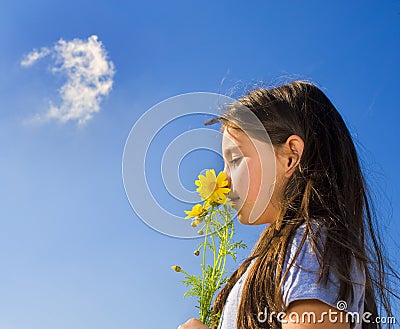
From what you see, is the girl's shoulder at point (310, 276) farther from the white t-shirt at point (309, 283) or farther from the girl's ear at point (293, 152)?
the girl's ear at point (293, 152)

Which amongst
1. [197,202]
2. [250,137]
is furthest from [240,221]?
[250,137]

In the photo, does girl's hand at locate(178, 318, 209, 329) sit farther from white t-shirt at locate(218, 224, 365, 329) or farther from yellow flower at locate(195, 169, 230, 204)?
yellow flower at locate(195, 169, 230, 204)

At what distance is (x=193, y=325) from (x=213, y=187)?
1.33ft

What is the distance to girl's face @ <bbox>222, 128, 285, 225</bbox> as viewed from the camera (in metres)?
1.74

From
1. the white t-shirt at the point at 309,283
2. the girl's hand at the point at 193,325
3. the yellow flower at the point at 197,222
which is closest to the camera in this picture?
the white t-shirt at the point at 309,283

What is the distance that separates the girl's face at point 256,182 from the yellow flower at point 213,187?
4cm

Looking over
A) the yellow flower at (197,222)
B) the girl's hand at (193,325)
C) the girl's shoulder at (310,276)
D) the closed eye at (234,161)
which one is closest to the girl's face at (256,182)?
the closed eye at (234,161)

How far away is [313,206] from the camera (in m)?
1.62

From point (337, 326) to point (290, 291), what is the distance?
133 millimetres

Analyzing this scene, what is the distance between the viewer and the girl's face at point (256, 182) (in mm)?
1735

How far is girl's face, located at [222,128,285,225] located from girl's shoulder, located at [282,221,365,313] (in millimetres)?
221

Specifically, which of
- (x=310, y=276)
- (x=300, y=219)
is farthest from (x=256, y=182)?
(x=310, y=276)

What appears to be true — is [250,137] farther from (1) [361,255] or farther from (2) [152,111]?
(1) [361,255]

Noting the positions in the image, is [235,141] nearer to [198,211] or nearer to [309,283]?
[198,211]
